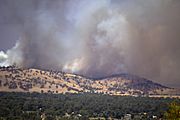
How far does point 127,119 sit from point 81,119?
36354 millimetres

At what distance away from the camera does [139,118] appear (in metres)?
198

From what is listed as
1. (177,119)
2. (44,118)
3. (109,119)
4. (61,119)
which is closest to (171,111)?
(177,119)

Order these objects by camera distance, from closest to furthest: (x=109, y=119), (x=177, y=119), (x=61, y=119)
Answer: (x=177, y=119) < (x=61, y=119) < (x=109, y=119)

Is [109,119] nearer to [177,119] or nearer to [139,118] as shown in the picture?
[139,118]

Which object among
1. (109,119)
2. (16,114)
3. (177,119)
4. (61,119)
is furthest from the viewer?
(109,119)

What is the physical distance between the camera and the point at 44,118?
575ft

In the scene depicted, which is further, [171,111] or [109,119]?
[109,119]

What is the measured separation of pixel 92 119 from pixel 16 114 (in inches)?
1711

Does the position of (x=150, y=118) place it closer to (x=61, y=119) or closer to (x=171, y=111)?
(x=61, y=119)

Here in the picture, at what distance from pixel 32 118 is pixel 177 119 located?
424 ft

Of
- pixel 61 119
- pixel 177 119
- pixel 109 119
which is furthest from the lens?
pixel 109 119

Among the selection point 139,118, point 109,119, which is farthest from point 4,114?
point 139,118

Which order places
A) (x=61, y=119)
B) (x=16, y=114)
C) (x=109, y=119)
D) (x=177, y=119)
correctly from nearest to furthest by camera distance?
(x=177, y=119) < (x=61, y=119) < (x=16, y=114) < (x=109, y=119)

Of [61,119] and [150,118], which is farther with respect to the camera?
[150,118]
